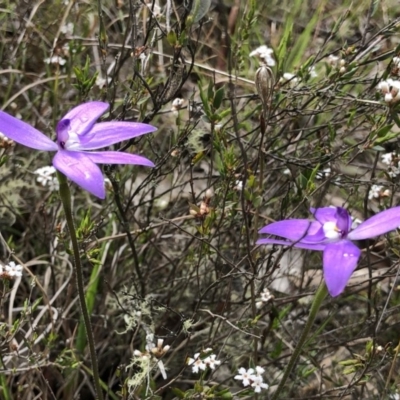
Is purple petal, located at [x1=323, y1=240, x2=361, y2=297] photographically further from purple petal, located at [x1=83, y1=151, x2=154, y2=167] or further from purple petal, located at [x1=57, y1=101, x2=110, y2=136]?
purple petal, located at [x1=57, y1=101, x2=110, y2=136]

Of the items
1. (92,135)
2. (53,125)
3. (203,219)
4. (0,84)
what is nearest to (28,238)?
(53,125)

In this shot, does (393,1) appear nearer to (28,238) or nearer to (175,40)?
(175,40)

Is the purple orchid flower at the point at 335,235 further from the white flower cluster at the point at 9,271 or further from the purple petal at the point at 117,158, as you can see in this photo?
the white flower cluster at the point at 9,271

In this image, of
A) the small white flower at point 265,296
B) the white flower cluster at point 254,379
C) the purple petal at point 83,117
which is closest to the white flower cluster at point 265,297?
the small white flower at point 265,296

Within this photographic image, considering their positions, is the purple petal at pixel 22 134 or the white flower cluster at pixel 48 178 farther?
the white flower cluster at pixel 48 178

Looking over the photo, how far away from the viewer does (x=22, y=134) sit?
1.01 m

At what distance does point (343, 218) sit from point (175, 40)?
0.58 metres

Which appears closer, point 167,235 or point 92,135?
point 92,135

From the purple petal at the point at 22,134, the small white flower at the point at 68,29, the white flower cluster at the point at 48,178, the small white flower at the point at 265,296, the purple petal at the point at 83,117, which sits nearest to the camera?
the purple petal at the point at 22,134

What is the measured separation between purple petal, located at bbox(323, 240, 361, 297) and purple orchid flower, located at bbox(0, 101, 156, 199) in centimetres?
28

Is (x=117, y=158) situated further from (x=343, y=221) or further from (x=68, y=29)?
(x=68, y=29)

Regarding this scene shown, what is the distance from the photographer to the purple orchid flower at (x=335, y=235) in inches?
35.7

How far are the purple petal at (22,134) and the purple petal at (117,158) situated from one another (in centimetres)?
7

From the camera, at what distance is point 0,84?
7.37 ft
